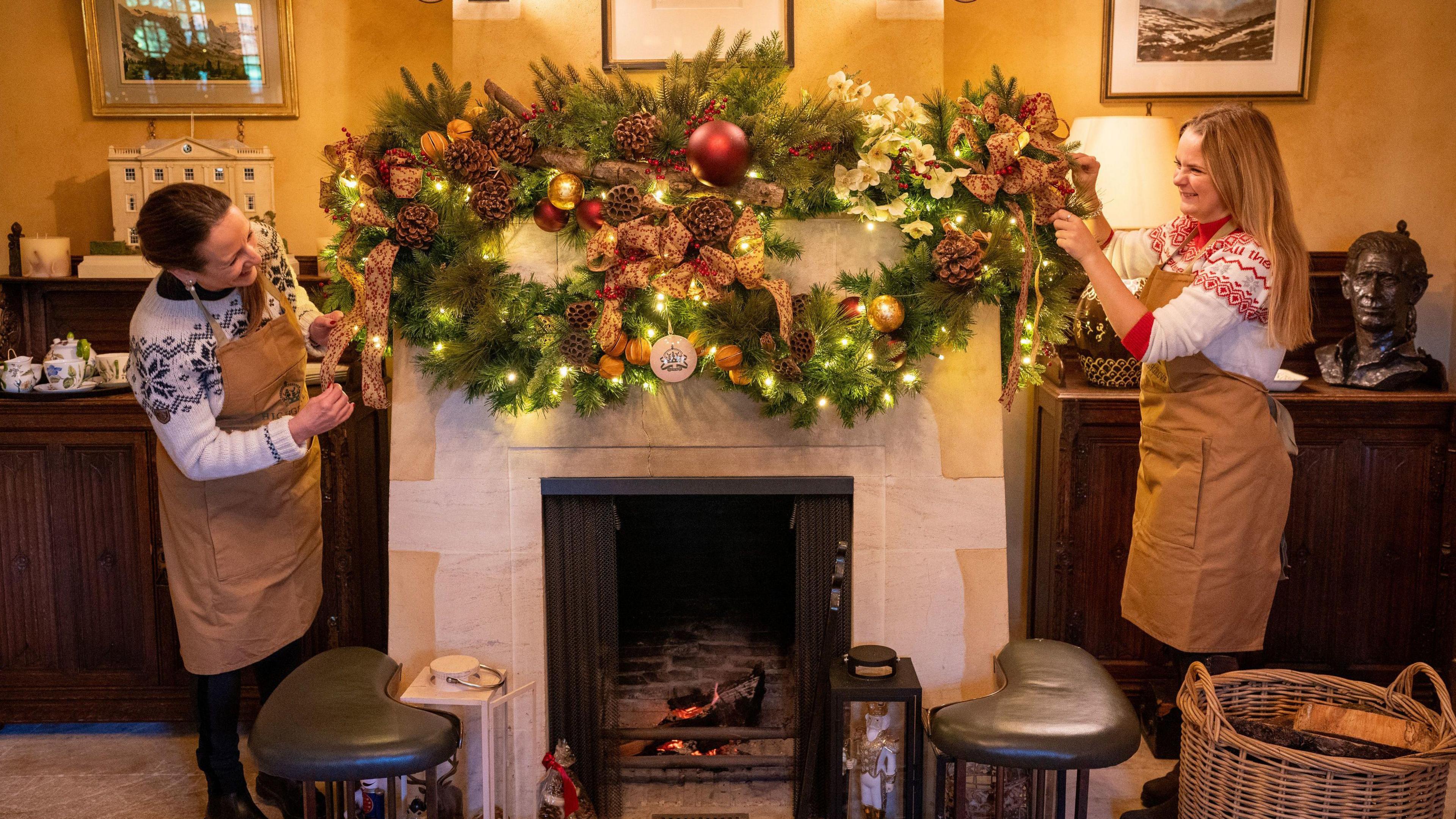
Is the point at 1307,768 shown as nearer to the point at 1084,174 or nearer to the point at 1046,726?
the point at 1046,726

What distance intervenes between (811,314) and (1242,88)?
181 centimetres

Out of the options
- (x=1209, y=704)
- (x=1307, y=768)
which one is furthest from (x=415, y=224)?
(x=1307, y=768)

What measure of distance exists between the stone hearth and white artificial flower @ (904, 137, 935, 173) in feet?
0.80

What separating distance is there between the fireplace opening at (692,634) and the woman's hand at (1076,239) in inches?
26.9

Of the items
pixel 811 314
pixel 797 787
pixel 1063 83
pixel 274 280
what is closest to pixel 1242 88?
pixel 1063 83

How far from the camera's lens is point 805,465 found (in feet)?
7.76

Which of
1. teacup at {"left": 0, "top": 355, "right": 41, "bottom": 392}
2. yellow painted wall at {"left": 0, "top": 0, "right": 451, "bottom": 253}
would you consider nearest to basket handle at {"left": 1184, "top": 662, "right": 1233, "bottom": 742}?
yellow painted wall at {"left": 0, "top": 0, "right": 451, "bottom": 253}

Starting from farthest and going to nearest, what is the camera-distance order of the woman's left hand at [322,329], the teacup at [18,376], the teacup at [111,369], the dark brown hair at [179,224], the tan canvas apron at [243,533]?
1. the teacup at [111,369]
2. the teacup at [18,376]
3. the woman's left hand at [322,329]
4. the tan canvas apron at [243,533]
5. the dark brown hair at [179,224]

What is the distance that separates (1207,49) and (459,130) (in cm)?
220

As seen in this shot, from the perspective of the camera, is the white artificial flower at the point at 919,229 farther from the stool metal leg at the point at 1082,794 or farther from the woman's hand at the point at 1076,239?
the stool metal leg at the point at 1082,794

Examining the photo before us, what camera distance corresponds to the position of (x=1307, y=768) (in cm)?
200

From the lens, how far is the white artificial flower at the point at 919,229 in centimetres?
217

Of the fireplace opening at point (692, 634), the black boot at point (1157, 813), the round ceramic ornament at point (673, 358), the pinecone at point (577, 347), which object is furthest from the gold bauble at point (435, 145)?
the black boot at point (1157, 813)

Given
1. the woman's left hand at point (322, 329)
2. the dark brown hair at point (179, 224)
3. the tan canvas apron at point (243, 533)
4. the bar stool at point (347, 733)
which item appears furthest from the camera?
the woman's left hand at point (322, 329)
